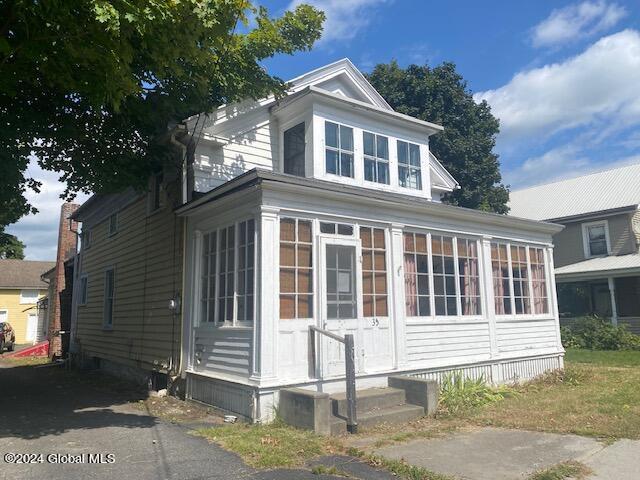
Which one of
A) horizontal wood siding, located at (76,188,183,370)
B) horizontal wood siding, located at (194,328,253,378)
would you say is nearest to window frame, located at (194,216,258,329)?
horizontal wood siding, located at (194,328,253,378)

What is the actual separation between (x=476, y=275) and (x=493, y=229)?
117 centimetres

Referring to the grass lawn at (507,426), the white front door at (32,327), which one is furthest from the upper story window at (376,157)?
the white front door at (32,327)

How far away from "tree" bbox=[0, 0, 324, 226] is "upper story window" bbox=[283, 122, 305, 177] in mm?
1753

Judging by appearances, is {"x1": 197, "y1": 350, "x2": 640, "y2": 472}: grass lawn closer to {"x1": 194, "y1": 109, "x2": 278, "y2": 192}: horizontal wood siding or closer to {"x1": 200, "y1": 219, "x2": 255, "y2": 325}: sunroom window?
{"x1": 200, "y1": 219, "x2": 255, "y2": 325}: sunroom window

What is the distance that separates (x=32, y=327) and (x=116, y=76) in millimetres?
37050

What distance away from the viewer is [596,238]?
23.6m

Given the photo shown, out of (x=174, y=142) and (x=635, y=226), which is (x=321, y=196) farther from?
(x=635, y=226)

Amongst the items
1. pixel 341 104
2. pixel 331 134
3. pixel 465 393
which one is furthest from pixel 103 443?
pixel 341 104

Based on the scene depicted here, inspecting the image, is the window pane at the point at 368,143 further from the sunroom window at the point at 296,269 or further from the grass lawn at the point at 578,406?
the grass lawn at the point at 578,406

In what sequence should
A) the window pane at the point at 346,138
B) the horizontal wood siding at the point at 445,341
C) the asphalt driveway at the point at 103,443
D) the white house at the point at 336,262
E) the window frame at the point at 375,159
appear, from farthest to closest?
the window frame at the point at 375,159
the window pane at the point at 346,138
the horizontal wood siding at the point at 445,341
the white house at the point at 336,262
the asphalt driveway at the point at 103,443

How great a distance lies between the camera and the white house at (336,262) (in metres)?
7.71

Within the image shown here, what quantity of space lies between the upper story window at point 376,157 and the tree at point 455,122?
17.0 m

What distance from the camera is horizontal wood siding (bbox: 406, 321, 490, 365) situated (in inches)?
361

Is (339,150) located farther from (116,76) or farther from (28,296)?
(28,296)
